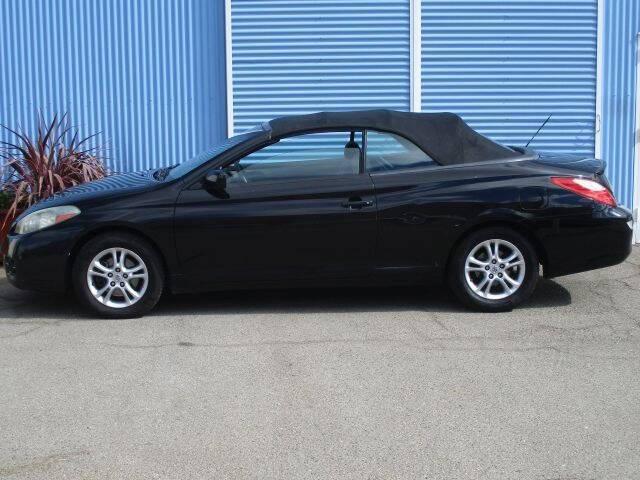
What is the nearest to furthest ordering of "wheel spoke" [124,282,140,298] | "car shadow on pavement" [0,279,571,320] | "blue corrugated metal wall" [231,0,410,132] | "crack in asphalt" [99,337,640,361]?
"crack in asphalt" [99,337,640,361]
"wheel spoke" [124,282,140,298]
"car shadow on pavement" [0,279,571,320]
"blue corrugated metal wall" [231,0,410,132]

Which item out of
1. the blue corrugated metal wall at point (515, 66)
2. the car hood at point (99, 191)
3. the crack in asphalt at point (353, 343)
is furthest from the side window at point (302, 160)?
the blue corrugated metal wall at point (515, 66)

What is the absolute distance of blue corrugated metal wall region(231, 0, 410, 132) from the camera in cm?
1010

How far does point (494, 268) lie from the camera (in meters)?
7.16

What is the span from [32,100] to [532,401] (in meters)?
7.15

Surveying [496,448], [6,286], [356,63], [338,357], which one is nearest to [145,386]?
[338,357]

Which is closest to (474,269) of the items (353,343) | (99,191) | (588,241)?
(588,241)

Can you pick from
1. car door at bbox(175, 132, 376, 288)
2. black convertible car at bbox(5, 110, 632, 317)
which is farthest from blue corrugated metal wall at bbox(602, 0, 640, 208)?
car door at bbox(175, 132, 376, 288)

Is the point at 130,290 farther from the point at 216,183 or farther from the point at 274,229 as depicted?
the point at 274,229

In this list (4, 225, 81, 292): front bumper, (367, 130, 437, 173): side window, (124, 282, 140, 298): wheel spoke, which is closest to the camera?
(4, 225, 81, 292): front bumper

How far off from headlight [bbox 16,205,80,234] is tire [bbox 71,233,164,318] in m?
0.27

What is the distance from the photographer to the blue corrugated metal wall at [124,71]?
1018cm

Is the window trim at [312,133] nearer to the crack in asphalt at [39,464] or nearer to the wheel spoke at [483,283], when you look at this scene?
the wheel spoke at [483,283]

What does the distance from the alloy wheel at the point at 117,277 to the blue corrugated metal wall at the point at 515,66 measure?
437 cm

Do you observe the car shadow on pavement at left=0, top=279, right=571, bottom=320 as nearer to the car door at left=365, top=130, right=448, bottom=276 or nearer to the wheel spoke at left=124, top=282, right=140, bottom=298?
the wheel spoke at left=124, top=282, right=140, bottom=298
